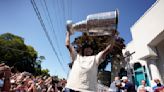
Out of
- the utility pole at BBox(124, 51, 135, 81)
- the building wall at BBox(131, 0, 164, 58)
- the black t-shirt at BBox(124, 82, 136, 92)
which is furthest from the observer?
the utility pole at BBox(124, 51, 135, 81)

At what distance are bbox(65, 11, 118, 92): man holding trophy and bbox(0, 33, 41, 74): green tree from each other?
4691cm

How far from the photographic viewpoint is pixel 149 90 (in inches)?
328

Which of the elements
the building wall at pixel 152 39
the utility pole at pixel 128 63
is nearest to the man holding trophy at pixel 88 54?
the building wall at pixel 152 39

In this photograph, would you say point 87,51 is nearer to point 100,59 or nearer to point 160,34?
point 100,59

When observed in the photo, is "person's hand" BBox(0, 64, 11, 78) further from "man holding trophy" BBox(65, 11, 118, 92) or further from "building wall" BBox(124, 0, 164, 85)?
"building wall" BBox(124, 0, 164, 85)

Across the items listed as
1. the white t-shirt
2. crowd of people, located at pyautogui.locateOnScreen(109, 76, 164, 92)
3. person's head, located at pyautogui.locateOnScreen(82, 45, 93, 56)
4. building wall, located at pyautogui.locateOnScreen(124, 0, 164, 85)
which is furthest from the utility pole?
the white t-shirt

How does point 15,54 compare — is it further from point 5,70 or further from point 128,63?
point 5,70

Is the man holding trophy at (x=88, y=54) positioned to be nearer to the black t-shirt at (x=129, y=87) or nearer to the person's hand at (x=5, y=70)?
the person's hand at (x=5, y=70)

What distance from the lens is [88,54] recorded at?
3.02m

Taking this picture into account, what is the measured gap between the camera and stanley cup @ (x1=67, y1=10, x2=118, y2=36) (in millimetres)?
3025

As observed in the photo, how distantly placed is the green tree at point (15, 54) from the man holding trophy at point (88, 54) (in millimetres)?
46906

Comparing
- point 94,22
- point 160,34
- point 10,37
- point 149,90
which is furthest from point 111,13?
point 10,37

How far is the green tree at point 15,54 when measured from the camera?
49.0 metres

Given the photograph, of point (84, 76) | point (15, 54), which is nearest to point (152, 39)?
point (84, 76)
